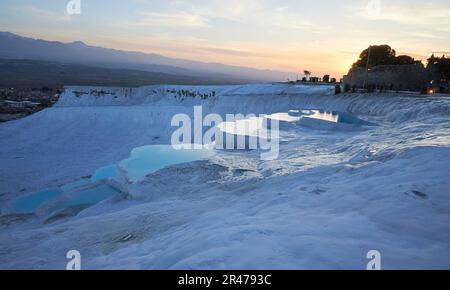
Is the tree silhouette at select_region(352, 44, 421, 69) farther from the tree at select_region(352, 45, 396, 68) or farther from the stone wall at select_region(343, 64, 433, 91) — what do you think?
the stone wall at select_region(343, 64, 433, 91)

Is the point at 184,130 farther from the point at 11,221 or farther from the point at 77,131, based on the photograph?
the point at 11,221

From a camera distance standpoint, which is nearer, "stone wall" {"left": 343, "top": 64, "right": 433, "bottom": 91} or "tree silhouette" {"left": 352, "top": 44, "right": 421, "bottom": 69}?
"stone wall" {"left": 343, "top": 64, "right": 433, "bottom": 91}

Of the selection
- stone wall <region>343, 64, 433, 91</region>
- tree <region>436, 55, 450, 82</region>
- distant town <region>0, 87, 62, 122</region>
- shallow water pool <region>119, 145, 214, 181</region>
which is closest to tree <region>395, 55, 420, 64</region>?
tree <region>436, 55, 450, 82</region>

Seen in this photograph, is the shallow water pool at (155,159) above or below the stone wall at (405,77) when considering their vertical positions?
below

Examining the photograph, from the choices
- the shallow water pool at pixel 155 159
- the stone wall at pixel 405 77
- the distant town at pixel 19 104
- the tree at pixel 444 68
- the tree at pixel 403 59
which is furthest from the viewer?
the tree at pixel 403 59

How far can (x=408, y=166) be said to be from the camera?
6129mm

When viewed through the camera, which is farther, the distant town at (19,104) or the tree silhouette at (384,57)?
the tree silhouette at (384,57)

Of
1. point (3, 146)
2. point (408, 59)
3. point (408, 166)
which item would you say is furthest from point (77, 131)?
point (408, 59)

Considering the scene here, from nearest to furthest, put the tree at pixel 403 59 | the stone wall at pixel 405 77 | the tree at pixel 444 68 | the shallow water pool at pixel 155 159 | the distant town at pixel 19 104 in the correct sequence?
the shallow water pool at pixel 155 159
the stone wall at pixel 405 77
the tree at pixel 444 68
the distant town at pixel 19 104
the tree at pixel 403 59

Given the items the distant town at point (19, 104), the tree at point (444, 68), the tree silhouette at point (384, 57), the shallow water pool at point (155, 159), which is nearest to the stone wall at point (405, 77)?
the tree at point (444, 68)

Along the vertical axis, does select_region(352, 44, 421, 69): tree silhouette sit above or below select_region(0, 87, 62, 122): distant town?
above

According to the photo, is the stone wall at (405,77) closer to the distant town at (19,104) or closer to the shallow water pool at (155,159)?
the shallow water pool at (155,159)

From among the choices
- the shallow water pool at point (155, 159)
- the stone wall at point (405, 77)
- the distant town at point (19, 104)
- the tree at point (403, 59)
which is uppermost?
the tree at point (403, 59)

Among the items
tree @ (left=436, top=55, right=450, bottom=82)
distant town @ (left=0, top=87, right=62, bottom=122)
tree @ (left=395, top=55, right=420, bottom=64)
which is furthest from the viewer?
tree @ (left=395, top=55, right=420, bottom=64)
